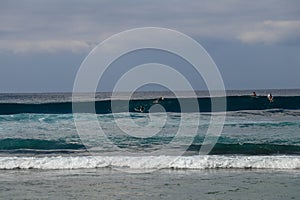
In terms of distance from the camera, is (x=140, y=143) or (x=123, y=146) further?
(x=140, y=143)

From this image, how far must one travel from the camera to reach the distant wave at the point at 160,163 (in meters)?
15.0

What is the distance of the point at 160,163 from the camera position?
50.3ft

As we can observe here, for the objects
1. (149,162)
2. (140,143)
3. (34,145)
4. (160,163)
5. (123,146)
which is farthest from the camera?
(140,143)

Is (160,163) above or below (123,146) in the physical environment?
below

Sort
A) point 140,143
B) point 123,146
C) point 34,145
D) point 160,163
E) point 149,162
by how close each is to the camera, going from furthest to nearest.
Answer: point 140,143, point 34,145, point 123,146, point 149,162, point 160,163

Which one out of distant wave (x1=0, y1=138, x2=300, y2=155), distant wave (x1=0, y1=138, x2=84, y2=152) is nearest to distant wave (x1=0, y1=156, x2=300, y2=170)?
distant wave (x1=0, y1=138, x2=300, y2=155)

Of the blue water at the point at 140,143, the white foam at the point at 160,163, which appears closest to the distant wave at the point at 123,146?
the blue water at the point at 140,143

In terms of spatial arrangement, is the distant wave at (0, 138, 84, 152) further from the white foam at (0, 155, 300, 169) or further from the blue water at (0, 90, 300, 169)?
the white foam at (0, 155, 300, 169)

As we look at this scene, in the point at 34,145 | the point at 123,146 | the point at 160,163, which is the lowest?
the point at 160,163

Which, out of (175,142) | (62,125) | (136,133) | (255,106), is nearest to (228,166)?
Result: (175,142)

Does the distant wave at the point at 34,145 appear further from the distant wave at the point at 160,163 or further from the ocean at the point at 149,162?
the distant wave at the point at 160,163

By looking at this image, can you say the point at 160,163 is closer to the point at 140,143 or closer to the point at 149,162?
the point at 149,162

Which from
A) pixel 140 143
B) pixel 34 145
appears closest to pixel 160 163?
pixel 140 143

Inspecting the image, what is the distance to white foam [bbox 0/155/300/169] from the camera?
15031 millimetres
